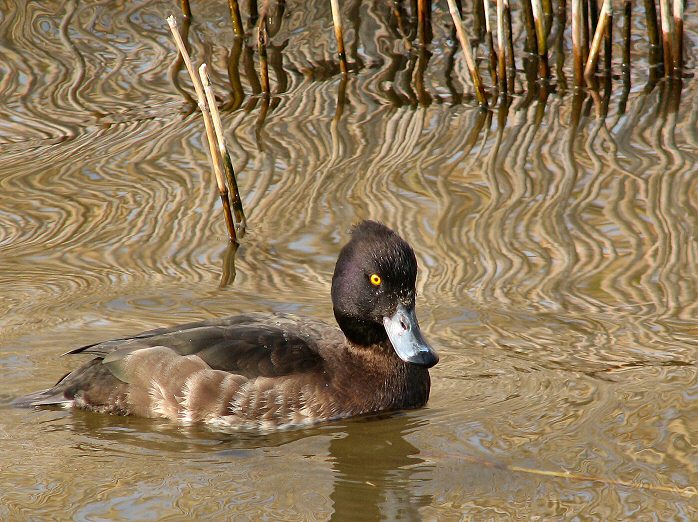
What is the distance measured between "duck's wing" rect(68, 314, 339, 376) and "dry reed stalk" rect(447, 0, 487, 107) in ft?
12.7

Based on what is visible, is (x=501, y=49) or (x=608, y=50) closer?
(x=501, y=49)

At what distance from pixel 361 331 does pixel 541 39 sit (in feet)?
16.3

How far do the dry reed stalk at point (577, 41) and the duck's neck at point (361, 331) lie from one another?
4433 millimetres

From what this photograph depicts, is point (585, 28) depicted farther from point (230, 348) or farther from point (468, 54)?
point (230, 348)

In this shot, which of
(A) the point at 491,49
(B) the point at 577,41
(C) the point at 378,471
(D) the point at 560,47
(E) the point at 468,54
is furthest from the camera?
(D) the point at 560,47

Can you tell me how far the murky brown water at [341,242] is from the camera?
4957 mm

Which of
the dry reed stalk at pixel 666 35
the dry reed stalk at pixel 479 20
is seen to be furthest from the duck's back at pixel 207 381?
the dry reed stalk at pixel 479 20

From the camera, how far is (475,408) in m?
5.63

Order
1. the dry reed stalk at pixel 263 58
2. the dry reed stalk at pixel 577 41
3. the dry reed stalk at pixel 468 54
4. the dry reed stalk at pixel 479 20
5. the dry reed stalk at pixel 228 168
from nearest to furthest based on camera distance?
the dry reed stalk at pixel 228 168 < the dry reed stalk at pixel 468 54 < the dry reed stalk at pixel 577 41 < the dry reed stalk at pixel 263 58 < the dry reed stalk at pixel 479 20

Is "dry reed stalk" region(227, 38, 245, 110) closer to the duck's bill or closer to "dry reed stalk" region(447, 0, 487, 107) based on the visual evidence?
"dry reed stalk" region(447, 0, 487, 107)

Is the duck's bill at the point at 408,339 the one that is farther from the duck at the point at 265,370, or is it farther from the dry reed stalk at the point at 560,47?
the dry reed stalk at the point at 560,47

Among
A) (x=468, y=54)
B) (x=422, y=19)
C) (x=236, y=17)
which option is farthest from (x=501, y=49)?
(x=236, y=17)

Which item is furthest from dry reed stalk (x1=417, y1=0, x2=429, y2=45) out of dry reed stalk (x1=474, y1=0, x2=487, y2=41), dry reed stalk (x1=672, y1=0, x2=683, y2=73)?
dry reed stalk (x1=672, y1=0, x2=683, y2=73)

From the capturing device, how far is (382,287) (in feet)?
18.8
